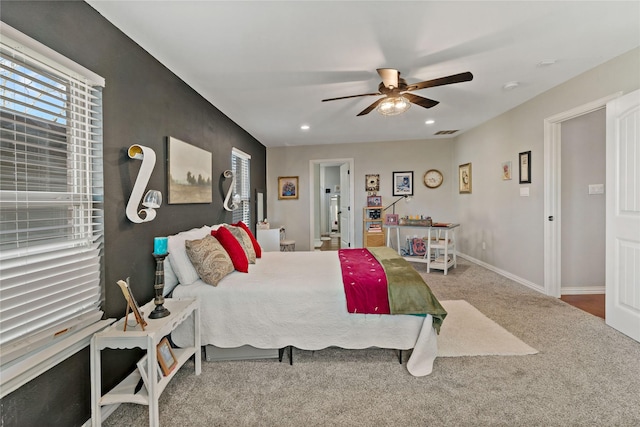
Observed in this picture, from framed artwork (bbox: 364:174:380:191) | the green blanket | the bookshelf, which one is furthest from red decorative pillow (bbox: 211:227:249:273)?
framed artwork (bbox: 364:174:380:191)

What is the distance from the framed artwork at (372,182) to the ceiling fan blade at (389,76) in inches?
139

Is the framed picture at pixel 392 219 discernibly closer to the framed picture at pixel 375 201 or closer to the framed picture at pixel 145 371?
the framed picture at pixel 375 201

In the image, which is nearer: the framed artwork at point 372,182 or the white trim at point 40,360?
the white trim at point 40,360

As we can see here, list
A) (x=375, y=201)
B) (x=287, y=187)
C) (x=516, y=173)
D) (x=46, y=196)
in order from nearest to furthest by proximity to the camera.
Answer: (x=46, y=196) < (x=516, y=173) < (x=375, y=201) < (x=287, y=187)

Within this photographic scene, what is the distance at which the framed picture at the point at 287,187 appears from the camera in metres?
6.23

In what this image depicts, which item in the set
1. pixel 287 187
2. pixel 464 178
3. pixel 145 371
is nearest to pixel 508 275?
pixel 464 178

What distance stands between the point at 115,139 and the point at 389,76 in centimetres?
216

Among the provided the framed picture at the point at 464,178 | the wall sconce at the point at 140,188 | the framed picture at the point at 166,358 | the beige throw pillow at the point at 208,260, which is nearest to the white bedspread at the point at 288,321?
the beige throw pillow at the point at 208,260

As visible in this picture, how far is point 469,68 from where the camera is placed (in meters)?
2.66

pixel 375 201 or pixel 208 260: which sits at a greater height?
pixel 375 201

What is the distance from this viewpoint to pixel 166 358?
1708 millimetres

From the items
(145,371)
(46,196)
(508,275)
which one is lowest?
(508,275)

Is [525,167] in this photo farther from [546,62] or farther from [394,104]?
[394,104]

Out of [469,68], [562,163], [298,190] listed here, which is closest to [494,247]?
[562,163]
